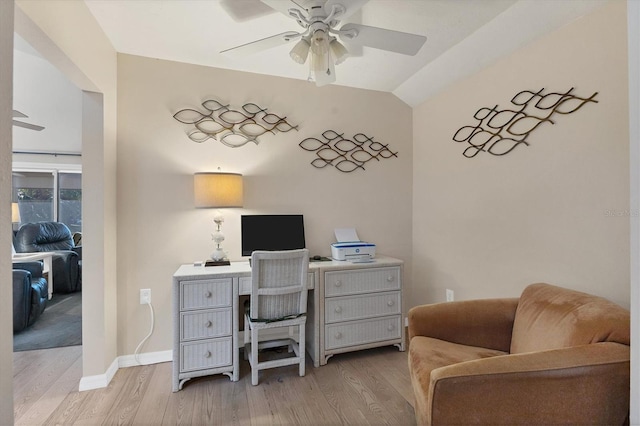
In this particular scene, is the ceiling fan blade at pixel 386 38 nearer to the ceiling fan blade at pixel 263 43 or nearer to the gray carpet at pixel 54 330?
the ceiling fan blade at pixel 263 43

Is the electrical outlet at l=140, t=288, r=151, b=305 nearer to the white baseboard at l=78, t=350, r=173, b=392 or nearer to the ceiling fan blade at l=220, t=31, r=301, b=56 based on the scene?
the white baseboard at l=78, t=350, r=173, b=392

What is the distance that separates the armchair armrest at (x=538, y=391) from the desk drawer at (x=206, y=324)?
1.46 metres

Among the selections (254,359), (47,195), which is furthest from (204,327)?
(47,195)

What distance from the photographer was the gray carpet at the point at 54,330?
265cm

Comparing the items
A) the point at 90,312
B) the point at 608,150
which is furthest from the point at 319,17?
the point at 90,312

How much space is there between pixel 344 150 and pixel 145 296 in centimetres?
211

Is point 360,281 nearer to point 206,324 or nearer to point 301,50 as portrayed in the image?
point 206,324

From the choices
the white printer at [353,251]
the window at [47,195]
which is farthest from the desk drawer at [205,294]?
the window at [47,195]

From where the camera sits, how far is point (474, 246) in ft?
8.00

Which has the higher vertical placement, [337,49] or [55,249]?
[337,49]

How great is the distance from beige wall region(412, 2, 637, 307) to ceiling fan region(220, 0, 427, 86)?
2.93 ft

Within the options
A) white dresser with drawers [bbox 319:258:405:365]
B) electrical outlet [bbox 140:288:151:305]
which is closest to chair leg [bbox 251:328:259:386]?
white dresser with drawers [bbox 319:258:405:365]

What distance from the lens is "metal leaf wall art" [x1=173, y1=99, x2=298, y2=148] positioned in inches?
97.9

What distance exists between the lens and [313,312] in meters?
2.36
